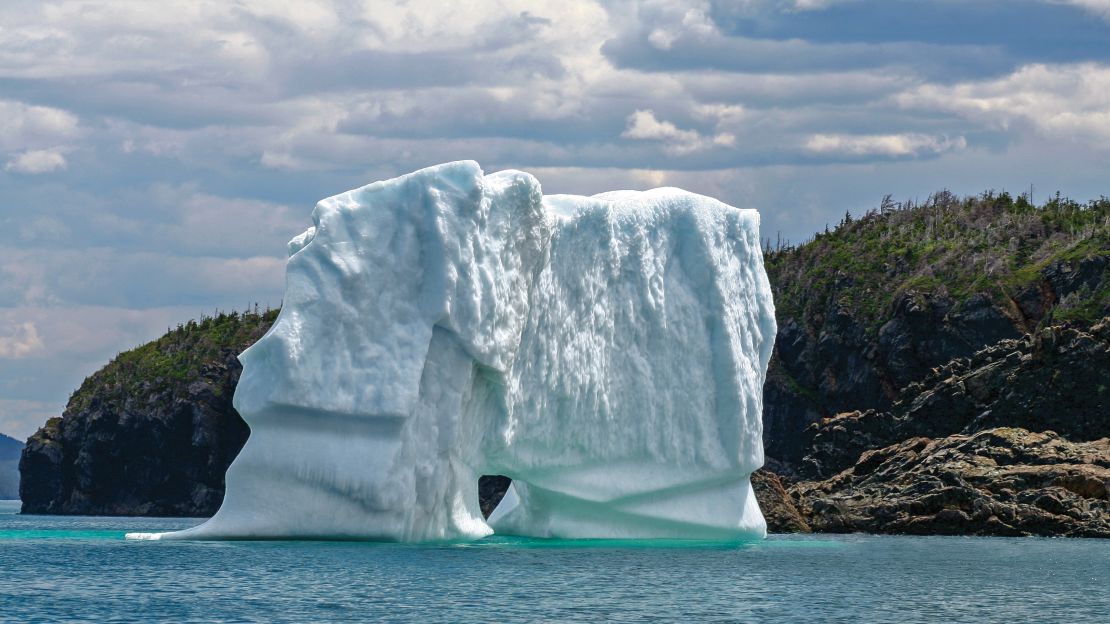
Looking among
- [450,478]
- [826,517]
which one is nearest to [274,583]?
[450,478]

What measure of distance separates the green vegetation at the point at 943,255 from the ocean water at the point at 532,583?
3403cm

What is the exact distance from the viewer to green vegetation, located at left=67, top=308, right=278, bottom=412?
326 feet

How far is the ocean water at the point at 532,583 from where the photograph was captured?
24.6 m

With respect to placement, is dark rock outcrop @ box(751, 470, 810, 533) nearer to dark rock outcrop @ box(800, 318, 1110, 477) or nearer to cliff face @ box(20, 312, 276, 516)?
dark rock outcrop @ box(800, 318, 1110, 477)

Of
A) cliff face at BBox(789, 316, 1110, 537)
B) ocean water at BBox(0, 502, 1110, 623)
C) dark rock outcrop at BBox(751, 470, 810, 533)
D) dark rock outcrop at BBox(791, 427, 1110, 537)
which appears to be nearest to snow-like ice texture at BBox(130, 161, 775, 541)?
ocean water at BBox(0, 502, 1110, 623)

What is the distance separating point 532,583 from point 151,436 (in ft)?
235

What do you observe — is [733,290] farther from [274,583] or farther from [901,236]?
[901,236]

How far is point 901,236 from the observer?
8712 cm

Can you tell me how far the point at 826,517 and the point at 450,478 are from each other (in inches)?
918

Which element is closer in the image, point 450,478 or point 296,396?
point 296,396

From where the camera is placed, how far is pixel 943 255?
262 ft

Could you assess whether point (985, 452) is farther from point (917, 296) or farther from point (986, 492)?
point (917, 296)

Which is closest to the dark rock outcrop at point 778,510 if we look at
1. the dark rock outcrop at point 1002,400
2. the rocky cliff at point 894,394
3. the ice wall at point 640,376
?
the rocky cliff at point 894,394

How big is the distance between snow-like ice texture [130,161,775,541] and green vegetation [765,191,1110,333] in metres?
29.3
